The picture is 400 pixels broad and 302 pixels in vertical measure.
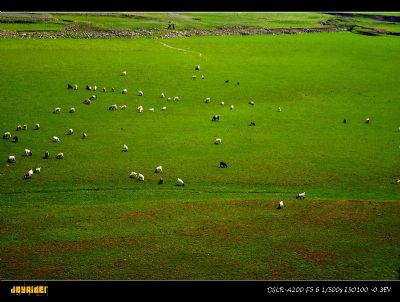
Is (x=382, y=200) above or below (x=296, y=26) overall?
below

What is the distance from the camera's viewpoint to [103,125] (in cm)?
2706

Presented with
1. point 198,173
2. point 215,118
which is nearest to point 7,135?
point 198,173

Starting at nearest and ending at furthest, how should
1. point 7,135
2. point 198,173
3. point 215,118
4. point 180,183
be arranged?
point 180,183 < point 198,173 < point 7,135 < point 215,118

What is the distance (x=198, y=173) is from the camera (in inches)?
802

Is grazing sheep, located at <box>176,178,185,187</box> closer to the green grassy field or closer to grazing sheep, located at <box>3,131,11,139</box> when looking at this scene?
the green grassy field

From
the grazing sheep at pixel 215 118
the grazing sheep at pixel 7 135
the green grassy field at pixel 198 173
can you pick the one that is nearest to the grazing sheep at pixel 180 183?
the green grassy field at pixel 198 173

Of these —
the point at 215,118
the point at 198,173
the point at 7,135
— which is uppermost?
the point at 215,118

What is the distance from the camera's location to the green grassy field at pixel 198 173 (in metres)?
13.1

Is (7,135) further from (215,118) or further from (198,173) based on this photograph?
(215,118)

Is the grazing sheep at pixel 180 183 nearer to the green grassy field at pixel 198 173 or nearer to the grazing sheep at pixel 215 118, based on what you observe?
the green grassy field at pixel 198 173

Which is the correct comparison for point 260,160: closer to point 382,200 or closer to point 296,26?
point 382,200

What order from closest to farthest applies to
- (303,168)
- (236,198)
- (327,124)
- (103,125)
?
(236,198), (303,168), (103,125), (327,124)
